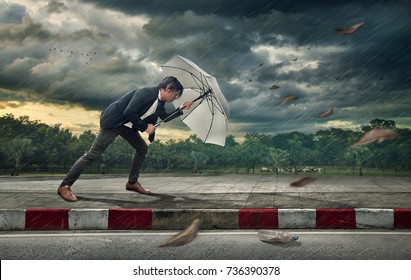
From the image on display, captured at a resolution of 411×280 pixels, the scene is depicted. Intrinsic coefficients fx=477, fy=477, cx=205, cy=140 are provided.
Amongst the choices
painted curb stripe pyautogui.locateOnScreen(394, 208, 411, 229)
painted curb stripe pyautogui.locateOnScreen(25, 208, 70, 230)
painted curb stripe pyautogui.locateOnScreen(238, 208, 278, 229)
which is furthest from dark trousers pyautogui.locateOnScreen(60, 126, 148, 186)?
painted curb stripe pyautogui.locateOnScreen(394, 208, 411, 229)

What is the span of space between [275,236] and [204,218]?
2.94 feet

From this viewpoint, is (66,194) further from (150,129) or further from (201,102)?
(201,102)

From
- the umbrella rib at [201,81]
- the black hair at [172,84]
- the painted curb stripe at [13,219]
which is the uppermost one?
the umbrella rib at [201,81]

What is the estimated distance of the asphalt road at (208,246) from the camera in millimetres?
3734

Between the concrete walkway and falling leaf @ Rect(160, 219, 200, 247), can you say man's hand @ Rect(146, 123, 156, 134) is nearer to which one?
the concrete walkway

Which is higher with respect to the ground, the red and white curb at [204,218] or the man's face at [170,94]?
the man's face at [170,94]

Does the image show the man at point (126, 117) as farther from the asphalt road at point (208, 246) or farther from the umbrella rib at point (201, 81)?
the asphalt road at point (208, 246)

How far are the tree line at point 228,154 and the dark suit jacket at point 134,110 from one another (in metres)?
10.5

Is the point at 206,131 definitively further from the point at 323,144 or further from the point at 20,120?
the point at 20,120

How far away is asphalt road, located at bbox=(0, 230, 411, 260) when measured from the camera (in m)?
3.73

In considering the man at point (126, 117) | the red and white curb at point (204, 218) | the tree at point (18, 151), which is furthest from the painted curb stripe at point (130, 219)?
the tree at point (18, 151)

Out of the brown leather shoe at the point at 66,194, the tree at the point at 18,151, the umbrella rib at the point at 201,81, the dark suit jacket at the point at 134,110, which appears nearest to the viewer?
the dark suit jacket at the point at 134,110

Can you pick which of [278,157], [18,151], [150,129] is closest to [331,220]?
[150,129]

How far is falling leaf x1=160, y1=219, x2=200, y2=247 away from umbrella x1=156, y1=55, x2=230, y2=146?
167 cm
